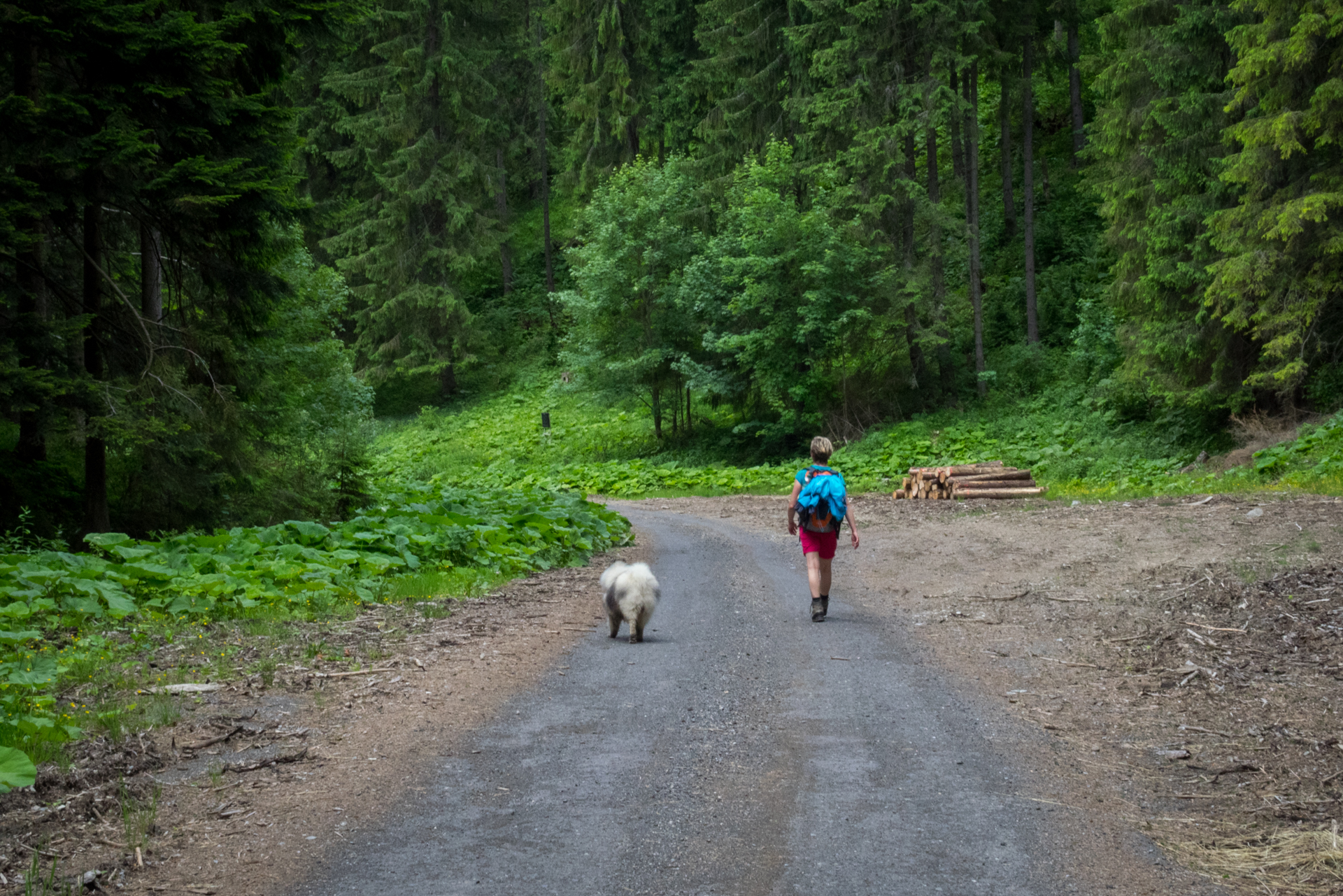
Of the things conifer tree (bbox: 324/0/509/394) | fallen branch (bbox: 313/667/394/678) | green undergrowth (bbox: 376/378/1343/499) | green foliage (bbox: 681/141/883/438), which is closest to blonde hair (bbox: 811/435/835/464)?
fallen branch (bbox: 313/667/394/678)

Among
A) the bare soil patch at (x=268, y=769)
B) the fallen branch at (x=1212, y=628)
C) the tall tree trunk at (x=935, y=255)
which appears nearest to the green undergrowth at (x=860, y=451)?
the tall tree trunk at (x=935, y=255)

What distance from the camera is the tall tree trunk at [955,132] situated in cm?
2578

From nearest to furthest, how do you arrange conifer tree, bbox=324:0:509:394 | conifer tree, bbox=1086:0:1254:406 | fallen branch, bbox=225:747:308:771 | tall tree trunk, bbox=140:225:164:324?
fallen branch, bbox=225:747:308:771 → tall tree trunk, bbox=140:225:164:324 → conifer tree, bbox=1086:0:1254:406 → conifer tree, bbox=324:0:509:394

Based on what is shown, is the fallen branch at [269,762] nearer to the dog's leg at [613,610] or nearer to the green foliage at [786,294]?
the dog's leg at [613,610]

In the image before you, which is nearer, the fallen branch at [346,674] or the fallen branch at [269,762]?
the fallen branch at [269,762]

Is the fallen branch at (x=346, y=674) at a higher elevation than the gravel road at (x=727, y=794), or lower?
higher

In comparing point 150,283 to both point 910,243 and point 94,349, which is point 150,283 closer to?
point 94,349

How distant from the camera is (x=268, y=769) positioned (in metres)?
5.05

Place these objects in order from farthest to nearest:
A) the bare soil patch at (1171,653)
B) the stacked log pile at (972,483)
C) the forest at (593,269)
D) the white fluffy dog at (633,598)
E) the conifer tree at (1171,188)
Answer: the conifer tree at (1171,188), the stacked log pile at (972,483), the forest at (593,269), the white fluffy dog at (633,598), the bare soil patch at (1171,653)

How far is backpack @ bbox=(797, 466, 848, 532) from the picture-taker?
9172mm

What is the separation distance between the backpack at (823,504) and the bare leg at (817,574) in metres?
0.31

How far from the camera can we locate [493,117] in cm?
4328

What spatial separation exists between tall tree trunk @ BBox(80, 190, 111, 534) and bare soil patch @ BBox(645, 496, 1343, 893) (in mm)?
9040

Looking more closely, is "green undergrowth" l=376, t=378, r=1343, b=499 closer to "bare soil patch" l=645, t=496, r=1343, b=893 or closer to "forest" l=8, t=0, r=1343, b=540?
"forest" l=8, t=0, r=1343, b=540
